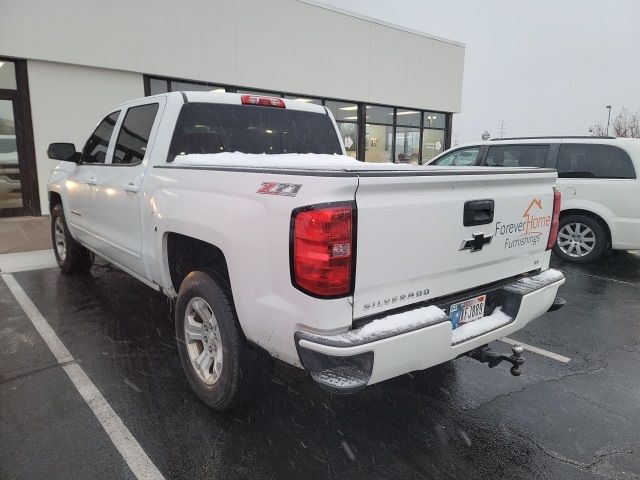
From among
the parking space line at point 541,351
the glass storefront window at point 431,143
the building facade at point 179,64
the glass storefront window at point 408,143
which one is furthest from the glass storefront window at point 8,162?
the glass storefront window at point 431,143

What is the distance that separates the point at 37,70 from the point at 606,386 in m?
11.1

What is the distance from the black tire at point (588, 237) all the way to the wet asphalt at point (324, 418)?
3.00 meters

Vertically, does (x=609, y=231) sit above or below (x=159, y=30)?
below

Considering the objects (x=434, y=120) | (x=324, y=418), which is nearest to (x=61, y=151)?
(x=324, y=418)

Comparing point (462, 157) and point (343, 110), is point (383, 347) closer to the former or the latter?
point (462, 157)

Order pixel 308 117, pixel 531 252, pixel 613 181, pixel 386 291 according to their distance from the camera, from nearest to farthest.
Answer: pixel 386 291 → pixel 531 252 → pixel 308 117 → pixel 613 181

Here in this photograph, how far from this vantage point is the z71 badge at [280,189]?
2.23 m

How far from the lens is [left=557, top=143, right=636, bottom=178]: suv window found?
22.1 ft

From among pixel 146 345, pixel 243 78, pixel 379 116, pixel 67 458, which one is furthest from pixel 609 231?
pixel 379 116

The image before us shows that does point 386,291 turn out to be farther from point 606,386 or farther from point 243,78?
point 243,78

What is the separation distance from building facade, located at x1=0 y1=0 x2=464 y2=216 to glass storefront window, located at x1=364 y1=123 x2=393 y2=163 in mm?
40

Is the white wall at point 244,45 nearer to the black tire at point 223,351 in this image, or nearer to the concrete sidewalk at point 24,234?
the concrete sidewalk at point 24,234

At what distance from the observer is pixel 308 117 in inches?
177

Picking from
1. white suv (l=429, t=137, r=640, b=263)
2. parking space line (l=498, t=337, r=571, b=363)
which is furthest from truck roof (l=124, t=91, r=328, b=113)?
white suv (l=429, t=137, r=640, b=263)
